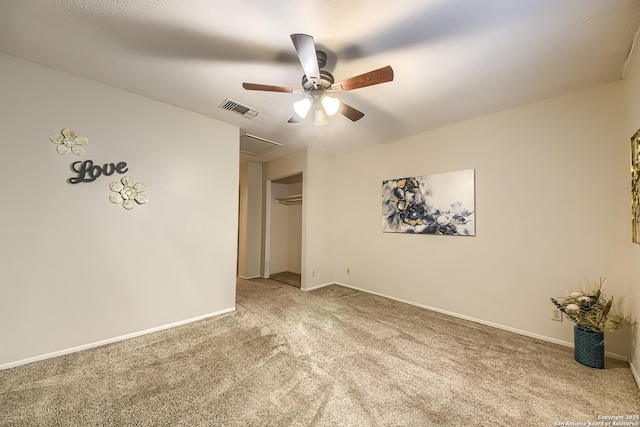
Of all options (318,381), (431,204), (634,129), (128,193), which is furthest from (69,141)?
(634,129)

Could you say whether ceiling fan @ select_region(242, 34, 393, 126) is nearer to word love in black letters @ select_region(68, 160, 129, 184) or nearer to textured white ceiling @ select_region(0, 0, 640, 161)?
textured white ceiling @ select_region(0, 0, 640, 161)

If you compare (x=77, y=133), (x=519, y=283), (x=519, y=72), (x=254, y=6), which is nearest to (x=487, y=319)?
(x=519, y=283)

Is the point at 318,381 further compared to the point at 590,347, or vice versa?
the point at 590,347

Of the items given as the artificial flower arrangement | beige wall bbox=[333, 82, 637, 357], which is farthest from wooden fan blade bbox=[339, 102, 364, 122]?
the artificial flower arrangement

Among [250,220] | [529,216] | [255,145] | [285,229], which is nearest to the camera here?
[529,216]

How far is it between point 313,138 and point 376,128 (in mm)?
1031

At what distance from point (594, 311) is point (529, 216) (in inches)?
39.0

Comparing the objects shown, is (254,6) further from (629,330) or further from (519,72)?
(629,330)

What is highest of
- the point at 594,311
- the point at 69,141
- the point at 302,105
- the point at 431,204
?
the point at 302,105

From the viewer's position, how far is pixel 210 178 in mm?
3068

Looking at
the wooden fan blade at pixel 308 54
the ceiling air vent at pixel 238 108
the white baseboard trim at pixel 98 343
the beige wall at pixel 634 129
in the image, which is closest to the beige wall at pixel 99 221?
the white baseboard trim at pixel 98 343

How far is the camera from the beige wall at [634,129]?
1.76 metres

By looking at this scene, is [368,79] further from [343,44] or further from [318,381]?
[318,381]

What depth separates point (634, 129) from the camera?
1.87 meters
